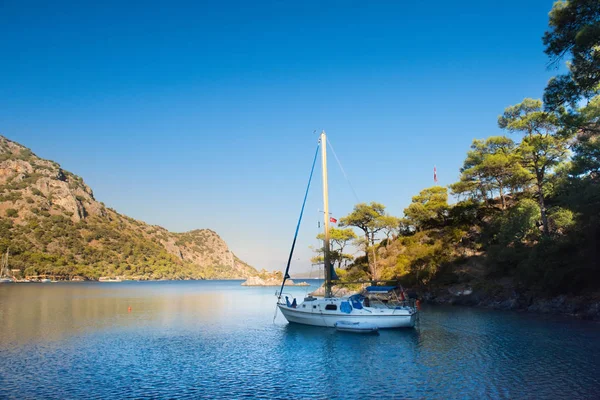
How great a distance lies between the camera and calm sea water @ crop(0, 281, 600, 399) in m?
16.8

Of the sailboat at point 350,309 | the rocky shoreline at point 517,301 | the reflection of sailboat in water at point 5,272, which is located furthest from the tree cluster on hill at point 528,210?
the reflection of sailboat in water at point 5,272

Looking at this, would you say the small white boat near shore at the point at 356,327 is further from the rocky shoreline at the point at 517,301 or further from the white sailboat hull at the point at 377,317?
the rocky shoreline at the point at 517,301

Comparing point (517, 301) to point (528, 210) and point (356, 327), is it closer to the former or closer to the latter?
point (528, 210)

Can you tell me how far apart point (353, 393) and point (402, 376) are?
12.9 ft

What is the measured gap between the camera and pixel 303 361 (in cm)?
2289

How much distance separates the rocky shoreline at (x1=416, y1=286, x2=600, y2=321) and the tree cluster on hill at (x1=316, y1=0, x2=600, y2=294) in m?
1.29

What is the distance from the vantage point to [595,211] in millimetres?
32188

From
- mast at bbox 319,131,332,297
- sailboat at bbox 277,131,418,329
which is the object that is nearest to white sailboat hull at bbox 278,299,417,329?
sailboat at bbox 277,131,418,329

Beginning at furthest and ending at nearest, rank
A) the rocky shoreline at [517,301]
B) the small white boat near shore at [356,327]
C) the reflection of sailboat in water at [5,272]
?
the reflection of sailboat in water at [5,272]
the rocky shoreline at [517,301]
the small white boat near shore at [356,327]

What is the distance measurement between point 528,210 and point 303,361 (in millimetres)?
38680

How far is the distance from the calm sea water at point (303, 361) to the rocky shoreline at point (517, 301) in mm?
2743

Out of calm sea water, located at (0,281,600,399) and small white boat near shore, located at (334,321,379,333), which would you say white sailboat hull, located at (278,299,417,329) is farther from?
calm sea water, located at (0,281,600,399)

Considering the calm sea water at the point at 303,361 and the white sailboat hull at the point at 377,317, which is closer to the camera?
the calm sea water at the point at 303,361

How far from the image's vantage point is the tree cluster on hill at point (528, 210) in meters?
23.5
